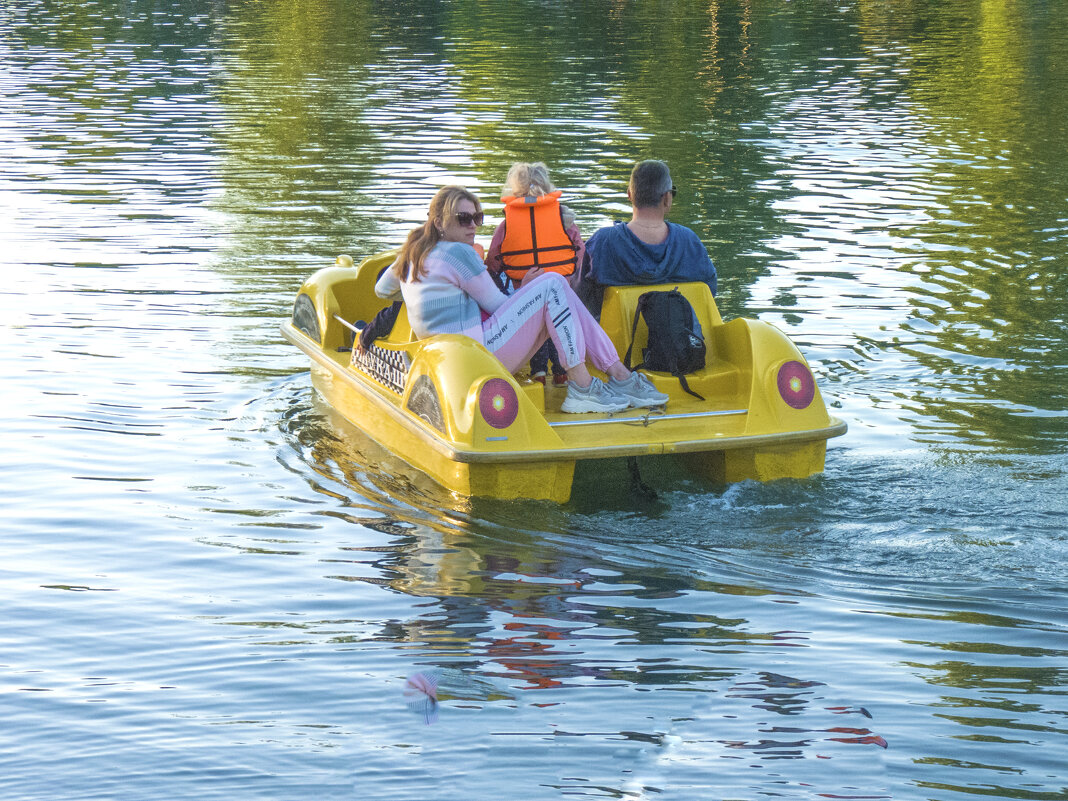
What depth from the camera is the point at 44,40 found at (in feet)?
105

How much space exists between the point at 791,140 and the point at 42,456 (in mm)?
13154

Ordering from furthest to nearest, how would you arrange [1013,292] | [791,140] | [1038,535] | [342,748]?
[791,140], [1013,292], [1038,535], [342,748]

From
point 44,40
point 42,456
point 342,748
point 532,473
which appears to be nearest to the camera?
point 342,748

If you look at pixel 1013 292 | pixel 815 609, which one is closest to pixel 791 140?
pixel 1013 292

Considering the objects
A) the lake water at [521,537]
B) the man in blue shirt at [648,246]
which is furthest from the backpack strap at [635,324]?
the lake water at [521,537]

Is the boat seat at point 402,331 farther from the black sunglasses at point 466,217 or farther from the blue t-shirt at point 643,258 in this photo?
the blue t-shirt at point 643,258

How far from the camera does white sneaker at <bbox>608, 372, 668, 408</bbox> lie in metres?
7.44

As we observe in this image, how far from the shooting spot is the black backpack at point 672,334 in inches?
303

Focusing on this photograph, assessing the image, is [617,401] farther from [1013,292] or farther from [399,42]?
[399,42]

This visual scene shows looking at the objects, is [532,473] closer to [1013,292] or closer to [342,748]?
[342,748]

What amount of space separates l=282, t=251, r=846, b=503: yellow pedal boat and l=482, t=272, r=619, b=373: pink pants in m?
0.21

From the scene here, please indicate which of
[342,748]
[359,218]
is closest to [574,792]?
[342,748]

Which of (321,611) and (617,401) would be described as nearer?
(321,611)

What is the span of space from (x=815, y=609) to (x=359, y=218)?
31.7 ft
